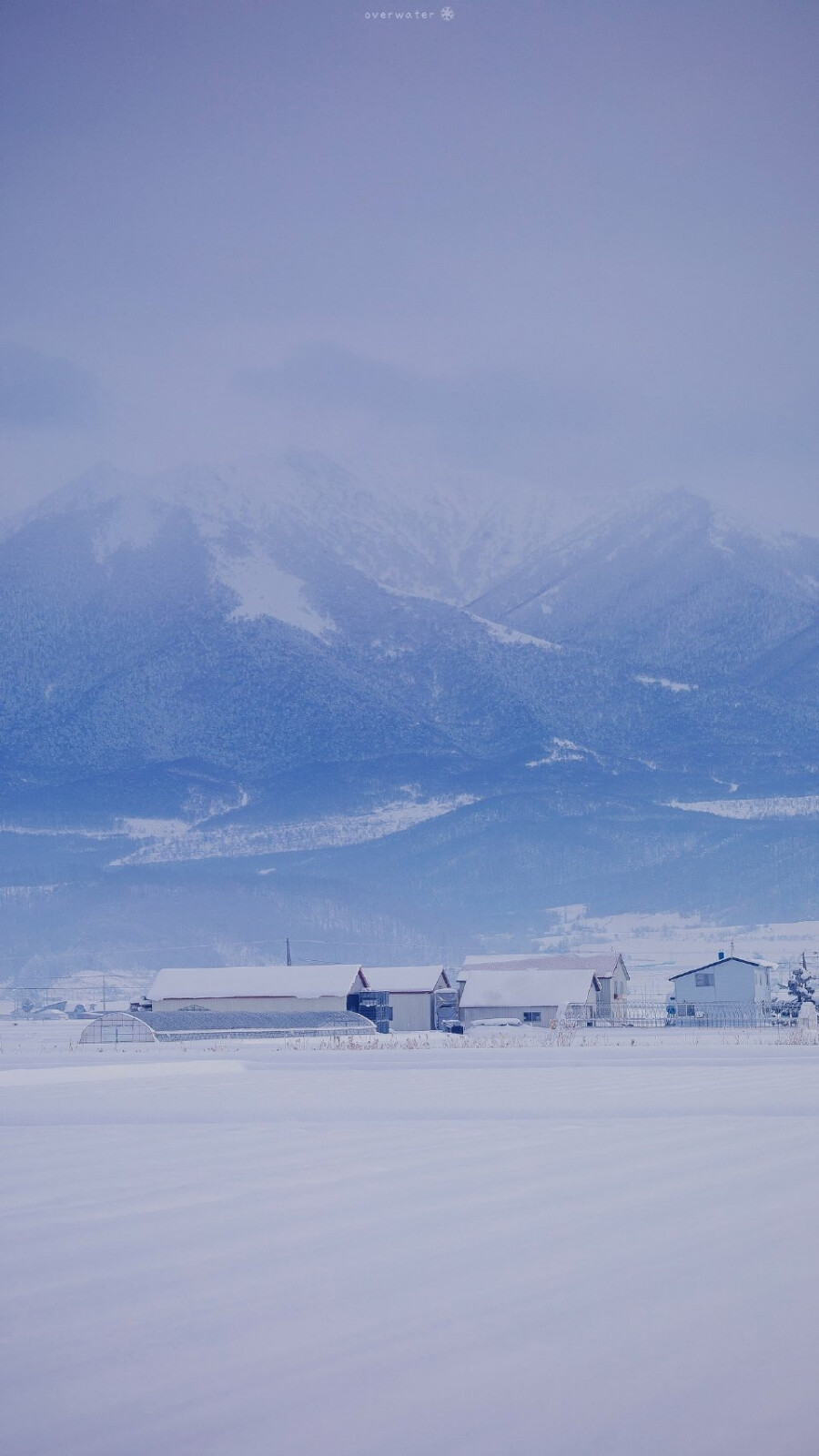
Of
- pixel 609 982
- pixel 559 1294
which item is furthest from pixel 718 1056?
pixel 609 982

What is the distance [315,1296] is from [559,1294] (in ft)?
2.60

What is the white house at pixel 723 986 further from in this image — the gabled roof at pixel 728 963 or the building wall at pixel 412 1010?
the building wall at pixel 412 1010

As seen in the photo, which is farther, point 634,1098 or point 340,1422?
point 634,1098

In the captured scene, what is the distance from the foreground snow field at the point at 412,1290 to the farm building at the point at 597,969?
62146 mm

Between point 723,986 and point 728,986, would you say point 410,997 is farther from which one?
point 728,986

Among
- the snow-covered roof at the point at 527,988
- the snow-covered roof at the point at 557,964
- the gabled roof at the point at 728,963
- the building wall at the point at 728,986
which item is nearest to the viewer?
the snow-covered roof at the point at 527,988

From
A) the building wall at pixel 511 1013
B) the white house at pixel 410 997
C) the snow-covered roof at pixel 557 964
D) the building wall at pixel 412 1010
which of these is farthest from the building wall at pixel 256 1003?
the snow-covered roof at pixel 557 964

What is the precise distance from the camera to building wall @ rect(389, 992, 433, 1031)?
70312 millimetres

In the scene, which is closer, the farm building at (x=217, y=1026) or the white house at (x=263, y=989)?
the farm building at (x=217, y=1026)

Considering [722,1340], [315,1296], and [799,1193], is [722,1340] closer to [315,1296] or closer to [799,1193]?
[315,1296]

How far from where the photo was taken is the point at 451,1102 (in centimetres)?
1473

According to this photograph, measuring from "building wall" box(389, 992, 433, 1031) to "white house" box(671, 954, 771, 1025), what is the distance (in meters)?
11.6

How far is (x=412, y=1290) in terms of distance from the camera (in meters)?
5.14

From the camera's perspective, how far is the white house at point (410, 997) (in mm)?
70250
